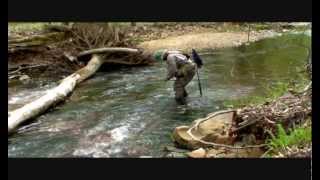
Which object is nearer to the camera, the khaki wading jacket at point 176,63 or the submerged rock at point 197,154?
the submerged rock at point 197,154

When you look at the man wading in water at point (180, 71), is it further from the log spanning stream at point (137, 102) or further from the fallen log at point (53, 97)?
the fallen log at point (53, 97)

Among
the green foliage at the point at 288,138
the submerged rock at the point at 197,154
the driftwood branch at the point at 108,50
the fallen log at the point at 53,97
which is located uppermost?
the driftwood branch at the point at 108,50

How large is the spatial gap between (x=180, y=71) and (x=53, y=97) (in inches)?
56.4

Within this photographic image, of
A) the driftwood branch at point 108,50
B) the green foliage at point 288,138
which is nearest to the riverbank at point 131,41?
the driftwood branch at point 108,50

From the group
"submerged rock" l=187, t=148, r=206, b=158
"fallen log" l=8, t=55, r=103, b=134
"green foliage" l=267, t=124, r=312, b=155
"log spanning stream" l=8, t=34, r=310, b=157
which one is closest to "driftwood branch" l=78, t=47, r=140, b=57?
"fallen log" l=8, t=55, r=103, b=134

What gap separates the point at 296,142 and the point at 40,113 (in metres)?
2.71

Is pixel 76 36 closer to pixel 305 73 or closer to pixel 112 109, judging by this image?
pixel 112 109

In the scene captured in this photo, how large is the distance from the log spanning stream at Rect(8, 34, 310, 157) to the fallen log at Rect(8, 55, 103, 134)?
3.1 inches

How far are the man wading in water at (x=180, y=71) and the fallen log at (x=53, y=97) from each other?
2.64ft

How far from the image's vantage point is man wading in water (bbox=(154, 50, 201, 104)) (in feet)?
22.7

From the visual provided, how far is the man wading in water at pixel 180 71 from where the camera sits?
693 cm

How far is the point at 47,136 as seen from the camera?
6.56 m

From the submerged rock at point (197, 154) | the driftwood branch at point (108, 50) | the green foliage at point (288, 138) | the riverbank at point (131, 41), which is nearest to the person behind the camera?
the green foliage at point (288, 138)

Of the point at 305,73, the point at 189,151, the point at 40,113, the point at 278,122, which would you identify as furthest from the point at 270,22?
the point at 40,113
